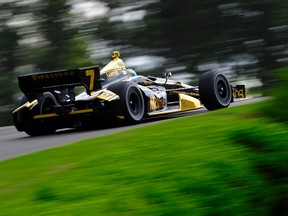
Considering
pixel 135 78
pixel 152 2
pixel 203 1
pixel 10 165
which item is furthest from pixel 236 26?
pixel 10 165

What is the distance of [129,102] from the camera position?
11633 millimetres

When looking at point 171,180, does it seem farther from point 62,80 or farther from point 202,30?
point 202,30

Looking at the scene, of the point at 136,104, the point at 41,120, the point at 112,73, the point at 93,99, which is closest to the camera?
the point at 93,99

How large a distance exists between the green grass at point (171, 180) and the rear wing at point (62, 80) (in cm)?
478

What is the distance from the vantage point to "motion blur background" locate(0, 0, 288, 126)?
107 feet

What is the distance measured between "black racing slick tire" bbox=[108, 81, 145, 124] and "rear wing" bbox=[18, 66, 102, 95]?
1.15ft

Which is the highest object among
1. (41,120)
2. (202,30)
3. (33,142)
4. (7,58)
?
(202,30)

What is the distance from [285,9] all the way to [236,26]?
2719mm

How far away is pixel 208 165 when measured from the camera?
5.09 metres

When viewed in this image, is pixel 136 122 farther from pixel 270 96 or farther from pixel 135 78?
pixel 270 96

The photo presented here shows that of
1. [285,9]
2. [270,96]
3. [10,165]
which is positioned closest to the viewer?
[270,96]

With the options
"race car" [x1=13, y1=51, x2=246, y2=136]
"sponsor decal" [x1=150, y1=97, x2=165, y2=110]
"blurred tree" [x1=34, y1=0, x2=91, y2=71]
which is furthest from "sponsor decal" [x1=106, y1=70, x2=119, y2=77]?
"blurred tree" [x1=34, y1=0, x2=91, y2=71]

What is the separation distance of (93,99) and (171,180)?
6659mm

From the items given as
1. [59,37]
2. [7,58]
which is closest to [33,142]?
[7,58]
